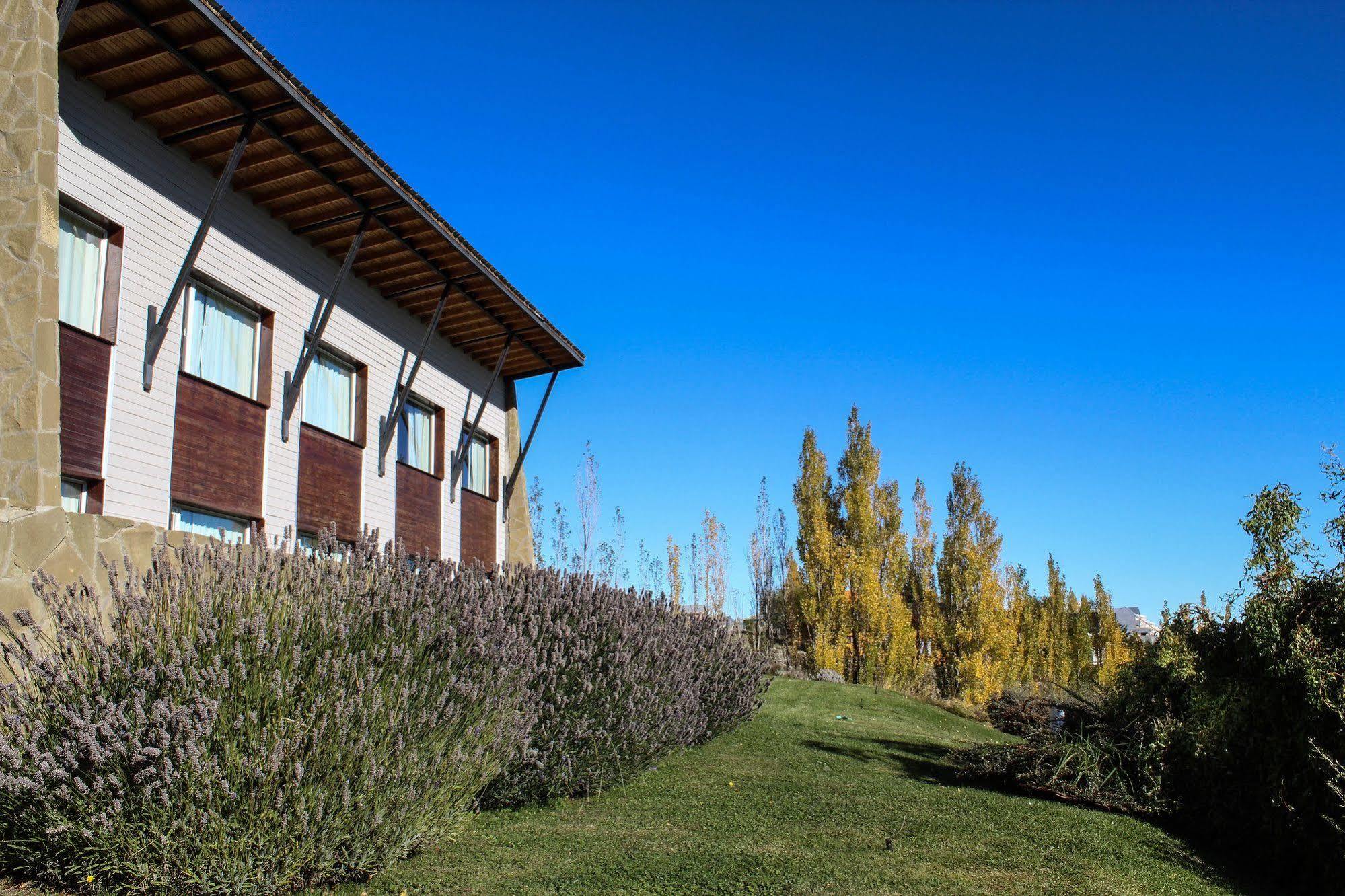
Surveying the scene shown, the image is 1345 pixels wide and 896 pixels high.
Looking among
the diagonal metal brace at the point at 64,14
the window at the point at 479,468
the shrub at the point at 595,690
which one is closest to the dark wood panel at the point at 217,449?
the diagonal metal brace at the point at 64,14

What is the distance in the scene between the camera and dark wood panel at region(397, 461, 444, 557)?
1694cm

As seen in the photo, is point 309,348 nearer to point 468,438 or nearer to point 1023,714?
point 468,438

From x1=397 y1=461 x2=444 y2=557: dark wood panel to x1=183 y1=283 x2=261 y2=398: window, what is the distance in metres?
4.09

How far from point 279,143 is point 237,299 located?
2.30 metres

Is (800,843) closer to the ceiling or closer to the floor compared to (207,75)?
closer to the floor

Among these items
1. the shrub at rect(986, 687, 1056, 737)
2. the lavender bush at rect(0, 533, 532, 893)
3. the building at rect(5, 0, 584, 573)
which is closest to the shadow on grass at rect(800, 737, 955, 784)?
the shrub at rect(986, 687, 1056, 737)

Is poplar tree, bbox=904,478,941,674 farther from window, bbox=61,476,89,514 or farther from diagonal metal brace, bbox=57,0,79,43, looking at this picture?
diagonal metal brace, bbox=57,0,79,43

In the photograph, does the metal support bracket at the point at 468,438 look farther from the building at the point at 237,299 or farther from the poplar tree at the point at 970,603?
the poplar tree at the point at 970,603

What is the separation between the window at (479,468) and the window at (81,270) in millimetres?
9494

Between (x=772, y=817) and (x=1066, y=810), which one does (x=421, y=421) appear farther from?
(x=1066, y=810)

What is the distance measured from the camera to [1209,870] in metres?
7.57

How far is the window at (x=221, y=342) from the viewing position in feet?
40.2

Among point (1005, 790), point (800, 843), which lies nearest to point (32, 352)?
point (800, 843)

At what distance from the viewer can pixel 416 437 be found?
18219 mm
